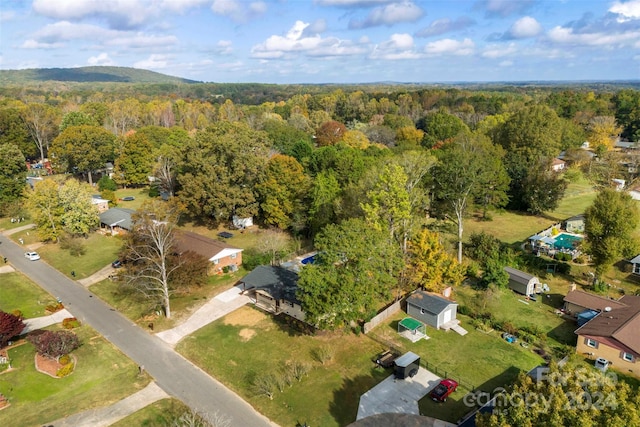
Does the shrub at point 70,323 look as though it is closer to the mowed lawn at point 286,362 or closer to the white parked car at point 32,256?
the mowed lawn at point 286,362

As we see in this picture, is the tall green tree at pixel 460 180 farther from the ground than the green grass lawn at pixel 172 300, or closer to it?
farther from the ground

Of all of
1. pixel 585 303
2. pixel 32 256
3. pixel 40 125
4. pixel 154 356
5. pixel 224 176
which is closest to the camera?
pixel 154 356

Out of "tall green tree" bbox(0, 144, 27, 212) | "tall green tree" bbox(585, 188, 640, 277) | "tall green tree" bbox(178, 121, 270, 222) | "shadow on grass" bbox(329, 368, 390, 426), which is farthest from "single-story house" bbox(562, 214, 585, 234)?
"tall green tree" bbox(0, 144, 27, 212)

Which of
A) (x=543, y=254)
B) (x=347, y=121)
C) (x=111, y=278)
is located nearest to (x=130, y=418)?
(x=111, y=278)

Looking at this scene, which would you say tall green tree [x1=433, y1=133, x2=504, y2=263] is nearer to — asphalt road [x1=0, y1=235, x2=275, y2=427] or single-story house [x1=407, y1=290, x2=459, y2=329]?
single-story house [x1=407, y1=290, x2=459, y2=329]

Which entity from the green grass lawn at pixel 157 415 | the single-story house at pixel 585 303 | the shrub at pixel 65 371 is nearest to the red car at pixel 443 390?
the green grass lawn at pixel 157 415

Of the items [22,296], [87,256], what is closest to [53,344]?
[22,296]

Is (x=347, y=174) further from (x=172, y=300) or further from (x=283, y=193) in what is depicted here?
(x=172, y=300)
